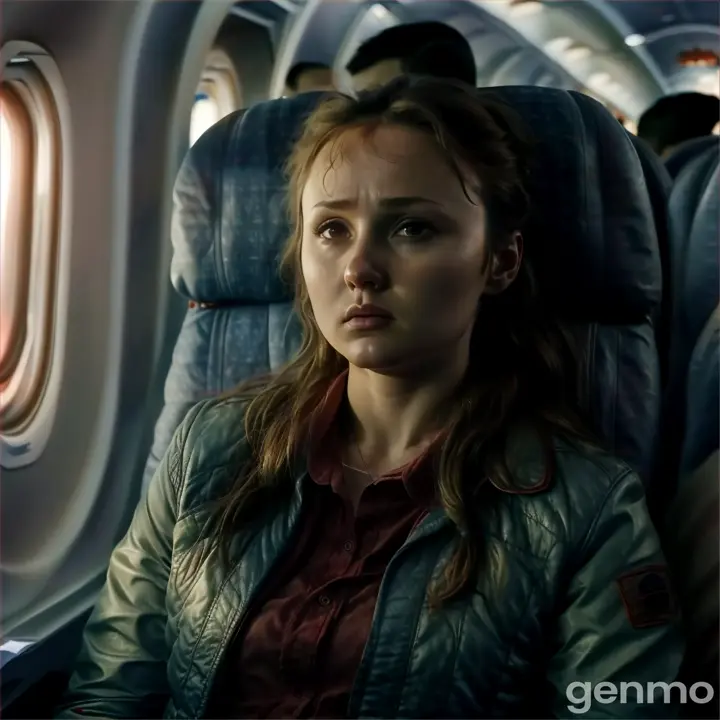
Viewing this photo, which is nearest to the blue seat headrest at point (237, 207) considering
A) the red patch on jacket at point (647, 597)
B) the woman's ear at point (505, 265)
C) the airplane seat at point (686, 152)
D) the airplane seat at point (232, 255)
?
the airplane seat at point (232, 255)

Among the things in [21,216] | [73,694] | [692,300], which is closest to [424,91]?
[692,300]

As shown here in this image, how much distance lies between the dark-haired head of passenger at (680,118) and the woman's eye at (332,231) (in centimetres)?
50

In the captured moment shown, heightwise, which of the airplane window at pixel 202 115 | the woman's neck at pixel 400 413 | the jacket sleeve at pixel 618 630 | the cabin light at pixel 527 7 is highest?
the cabin light at pixel 527 7

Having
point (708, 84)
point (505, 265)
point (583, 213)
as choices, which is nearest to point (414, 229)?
point (505, 265)

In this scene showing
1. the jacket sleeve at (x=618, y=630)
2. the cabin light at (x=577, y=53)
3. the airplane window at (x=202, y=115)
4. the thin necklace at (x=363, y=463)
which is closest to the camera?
the jacket sleeve at (x=618, y=630)

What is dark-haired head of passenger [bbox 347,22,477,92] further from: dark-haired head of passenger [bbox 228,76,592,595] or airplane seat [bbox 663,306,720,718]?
airplane seat [bbox 663,306,720,718]

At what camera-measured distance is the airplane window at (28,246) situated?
4.63 feet

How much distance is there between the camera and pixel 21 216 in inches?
56.4

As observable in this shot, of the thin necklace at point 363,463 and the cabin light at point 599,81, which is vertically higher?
the cabin light at point 599,81

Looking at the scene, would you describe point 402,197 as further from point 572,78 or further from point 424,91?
point 572,78

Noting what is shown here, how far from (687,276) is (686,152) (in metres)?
0.18

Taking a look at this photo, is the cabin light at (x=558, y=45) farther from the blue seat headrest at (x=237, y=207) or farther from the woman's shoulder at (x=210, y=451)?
the woman's shoulder at (x=210, y=451)

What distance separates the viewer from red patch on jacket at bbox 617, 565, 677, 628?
41.0 inches

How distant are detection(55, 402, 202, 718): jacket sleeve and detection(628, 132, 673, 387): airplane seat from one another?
0.73m
